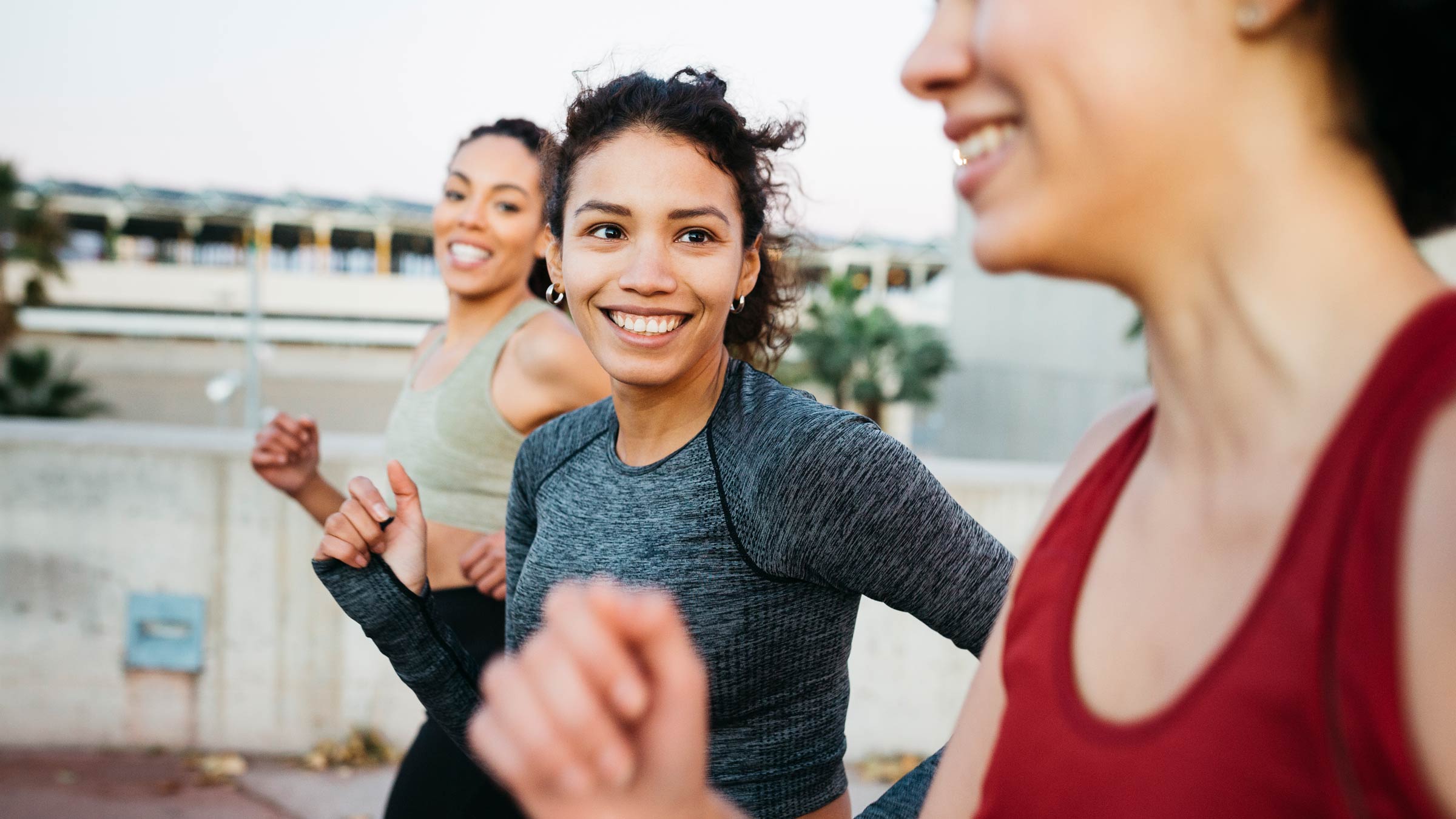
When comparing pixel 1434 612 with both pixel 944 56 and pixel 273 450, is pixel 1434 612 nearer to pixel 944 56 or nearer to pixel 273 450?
pixel 944 56

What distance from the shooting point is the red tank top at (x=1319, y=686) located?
0.59 metres

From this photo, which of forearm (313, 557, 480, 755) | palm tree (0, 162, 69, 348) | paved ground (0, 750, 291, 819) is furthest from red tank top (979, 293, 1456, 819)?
palm tree (0, 162, 69, 348)

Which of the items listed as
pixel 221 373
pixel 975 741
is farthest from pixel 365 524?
pixel 221 373

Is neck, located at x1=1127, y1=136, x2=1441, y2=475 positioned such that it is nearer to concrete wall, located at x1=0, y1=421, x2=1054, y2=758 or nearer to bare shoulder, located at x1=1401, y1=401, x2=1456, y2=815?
bare shoulder, located at x1=1401, y1=401, x2=1456, y2=815

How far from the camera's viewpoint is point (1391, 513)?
0.60 meters

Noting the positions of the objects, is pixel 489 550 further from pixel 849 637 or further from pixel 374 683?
pixel 374 683

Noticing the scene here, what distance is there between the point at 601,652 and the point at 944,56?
505mm

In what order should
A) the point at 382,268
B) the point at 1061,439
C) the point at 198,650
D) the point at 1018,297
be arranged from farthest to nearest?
the point at 382,268 < the point at 1018,297 < the point at 1061,439 < the point at 198,650

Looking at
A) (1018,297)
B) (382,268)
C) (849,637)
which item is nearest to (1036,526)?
(849,637)

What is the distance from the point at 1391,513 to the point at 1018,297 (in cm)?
2514

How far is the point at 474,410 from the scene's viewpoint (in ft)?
8.90

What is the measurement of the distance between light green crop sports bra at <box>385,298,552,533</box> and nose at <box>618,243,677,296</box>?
98 centimetres

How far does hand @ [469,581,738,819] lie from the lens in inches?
25.2

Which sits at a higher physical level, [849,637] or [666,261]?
[666,261]
